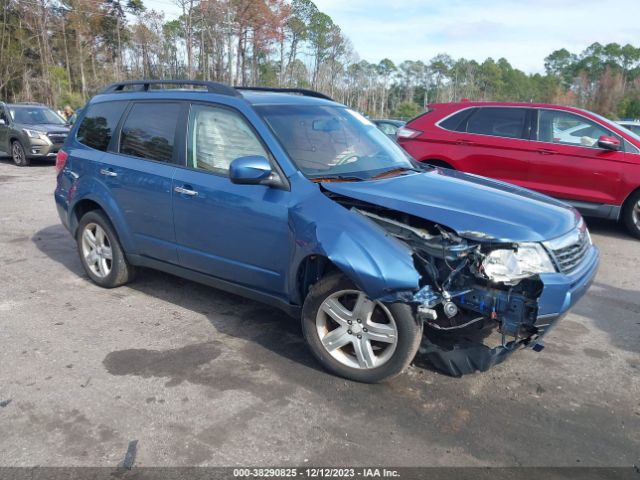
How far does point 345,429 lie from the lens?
306cm

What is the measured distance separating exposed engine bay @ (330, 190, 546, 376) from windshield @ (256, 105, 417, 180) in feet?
1.80

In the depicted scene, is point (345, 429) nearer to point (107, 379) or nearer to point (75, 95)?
point (107, 379)

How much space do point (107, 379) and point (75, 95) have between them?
47180 millimetres

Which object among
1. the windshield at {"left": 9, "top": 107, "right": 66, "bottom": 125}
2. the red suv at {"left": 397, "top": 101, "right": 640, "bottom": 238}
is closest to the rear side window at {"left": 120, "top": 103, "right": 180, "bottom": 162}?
the red suv at {"left": 397, "top": 101, "right": 640, "bottom": 238}

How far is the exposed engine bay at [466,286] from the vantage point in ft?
10.4

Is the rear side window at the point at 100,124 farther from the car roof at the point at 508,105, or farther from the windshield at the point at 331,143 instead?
the car roof at the point at 508,105

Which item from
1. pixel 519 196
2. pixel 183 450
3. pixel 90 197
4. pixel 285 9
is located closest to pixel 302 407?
pixel 183 450

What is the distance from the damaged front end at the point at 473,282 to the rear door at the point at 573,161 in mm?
5098

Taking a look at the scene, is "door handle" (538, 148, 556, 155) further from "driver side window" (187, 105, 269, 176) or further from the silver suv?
the silver suv

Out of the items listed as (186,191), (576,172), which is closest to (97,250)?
(186,191)

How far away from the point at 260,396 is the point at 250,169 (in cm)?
149

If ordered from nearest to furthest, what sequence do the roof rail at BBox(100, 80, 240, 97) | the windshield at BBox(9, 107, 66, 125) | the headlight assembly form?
the roof rail at BBox(100, 80, 240, 97), the headlight assembly, the windshield at BBox(9, 107, 66, 125)

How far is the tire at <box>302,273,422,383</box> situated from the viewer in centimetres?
332

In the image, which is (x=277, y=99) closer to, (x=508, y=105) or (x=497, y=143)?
(x=497, y=143)
